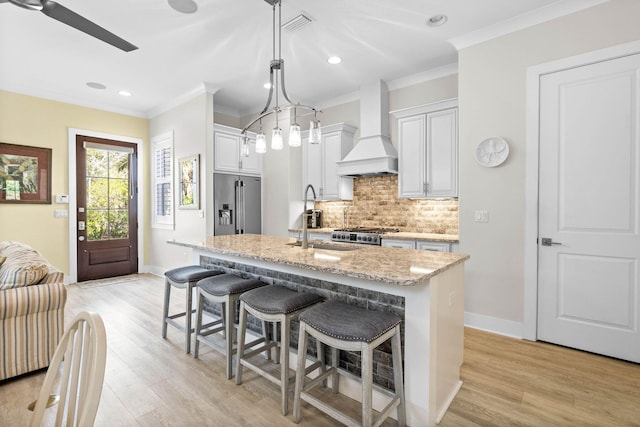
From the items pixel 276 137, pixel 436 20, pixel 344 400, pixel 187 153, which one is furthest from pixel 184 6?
pixel 344 400

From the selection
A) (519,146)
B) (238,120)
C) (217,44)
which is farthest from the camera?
(238,120)

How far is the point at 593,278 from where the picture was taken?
2.66m

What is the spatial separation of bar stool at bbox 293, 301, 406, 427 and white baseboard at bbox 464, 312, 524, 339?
1839mm

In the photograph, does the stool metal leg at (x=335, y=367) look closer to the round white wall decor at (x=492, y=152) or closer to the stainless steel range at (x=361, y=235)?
the stainless steel range at (x=361, y=235)

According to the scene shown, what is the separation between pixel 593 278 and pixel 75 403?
347 cm

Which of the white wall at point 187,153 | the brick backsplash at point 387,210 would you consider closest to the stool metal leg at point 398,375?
the brick backsplash at point 387,210

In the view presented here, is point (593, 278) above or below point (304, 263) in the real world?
below

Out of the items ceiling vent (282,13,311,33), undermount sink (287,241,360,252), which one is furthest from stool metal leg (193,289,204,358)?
ceiling vent (282,13,311,33)

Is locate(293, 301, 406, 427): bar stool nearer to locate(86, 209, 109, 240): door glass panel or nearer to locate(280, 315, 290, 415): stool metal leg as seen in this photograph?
locate(280, 315, 290, 415): stool metal leg

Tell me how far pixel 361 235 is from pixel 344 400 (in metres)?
2.35

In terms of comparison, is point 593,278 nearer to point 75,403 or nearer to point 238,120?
point 75,403

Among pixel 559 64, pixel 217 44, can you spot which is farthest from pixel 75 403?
pixel 559 64

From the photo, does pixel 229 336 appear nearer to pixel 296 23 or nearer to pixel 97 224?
pixel 296 23

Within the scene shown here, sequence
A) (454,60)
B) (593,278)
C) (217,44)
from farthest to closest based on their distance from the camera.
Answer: (454,60)
(217,44)
(593,278)
